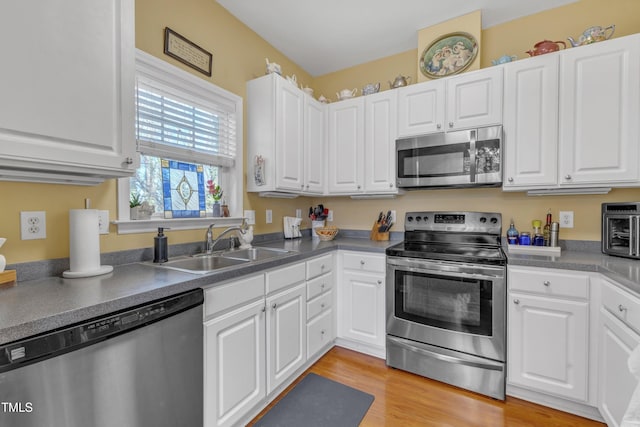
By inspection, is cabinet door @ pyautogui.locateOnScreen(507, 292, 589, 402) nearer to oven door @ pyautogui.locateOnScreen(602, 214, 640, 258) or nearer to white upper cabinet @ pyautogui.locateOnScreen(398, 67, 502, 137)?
oven door @ pyautogui.locateOnScreen(602, 214, 640, 258)

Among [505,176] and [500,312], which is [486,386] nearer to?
[500,312]

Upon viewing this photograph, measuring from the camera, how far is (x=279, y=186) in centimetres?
231

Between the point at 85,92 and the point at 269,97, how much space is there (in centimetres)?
133

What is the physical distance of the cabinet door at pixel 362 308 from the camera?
2.24m

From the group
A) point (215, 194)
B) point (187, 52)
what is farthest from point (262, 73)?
point (215, 194)

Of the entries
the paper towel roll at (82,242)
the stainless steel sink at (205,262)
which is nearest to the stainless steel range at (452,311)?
the stainless steel sink at (205,262)

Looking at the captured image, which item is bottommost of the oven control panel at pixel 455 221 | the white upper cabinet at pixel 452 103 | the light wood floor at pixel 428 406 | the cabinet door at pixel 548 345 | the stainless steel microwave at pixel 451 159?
the light wood floor at pixel 428 406

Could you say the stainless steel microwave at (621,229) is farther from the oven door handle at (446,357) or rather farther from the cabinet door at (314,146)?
the cabinet door at (314,146)

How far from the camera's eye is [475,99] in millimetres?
2180

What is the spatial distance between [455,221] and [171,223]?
223cm

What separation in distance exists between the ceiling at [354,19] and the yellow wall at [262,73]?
10 cm

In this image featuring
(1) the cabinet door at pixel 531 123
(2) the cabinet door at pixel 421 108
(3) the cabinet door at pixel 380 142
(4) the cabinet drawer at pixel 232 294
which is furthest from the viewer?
(3) the cabinet door at pixel 380 142

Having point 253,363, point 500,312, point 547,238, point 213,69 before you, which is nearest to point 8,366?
point 253,363

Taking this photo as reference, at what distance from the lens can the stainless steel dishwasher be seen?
0.78 meters
